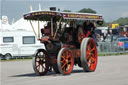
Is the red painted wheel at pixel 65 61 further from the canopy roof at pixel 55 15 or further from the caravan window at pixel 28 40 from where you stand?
the caravan window at pixel 28 40

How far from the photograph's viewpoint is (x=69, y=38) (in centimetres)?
1572

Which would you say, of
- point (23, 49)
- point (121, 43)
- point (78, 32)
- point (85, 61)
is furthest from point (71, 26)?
point (121, 43)

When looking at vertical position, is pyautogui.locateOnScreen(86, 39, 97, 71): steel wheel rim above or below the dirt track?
above

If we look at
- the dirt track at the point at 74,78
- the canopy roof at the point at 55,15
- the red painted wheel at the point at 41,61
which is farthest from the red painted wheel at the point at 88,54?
the red painted wheel at the point at 41,61

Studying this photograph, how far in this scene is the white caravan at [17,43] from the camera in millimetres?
31547

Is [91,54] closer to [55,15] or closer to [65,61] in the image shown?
[65,61]

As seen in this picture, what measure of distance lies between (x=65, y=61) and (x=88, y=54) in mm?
1547

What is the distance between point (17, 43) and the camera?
3203 cm

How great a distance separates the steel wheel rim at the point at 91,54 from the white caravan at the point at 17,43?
15886 mm

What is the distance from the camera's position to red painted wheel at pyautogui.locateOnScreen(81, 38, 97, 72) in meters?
15.5

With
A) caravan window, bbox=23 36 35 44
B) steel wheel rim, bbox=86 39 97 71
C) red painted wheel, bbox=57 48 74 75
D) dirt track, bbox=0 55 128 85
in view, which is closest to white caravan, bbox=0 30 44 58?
caravan window, bbox=23 36 35 44

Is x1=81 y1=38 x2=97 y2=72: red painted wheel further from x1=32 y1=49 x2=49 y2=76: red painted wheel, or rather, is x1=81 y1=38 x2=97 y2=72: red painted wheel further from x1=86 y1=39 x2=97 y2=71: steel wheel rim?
x1=32 y1=49 x2=49 y2=76: red painted wheel

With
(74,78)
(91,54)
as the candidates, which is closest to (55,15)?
(74,78)

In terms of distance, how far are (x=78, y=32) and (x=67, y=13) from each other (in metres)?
1.33
